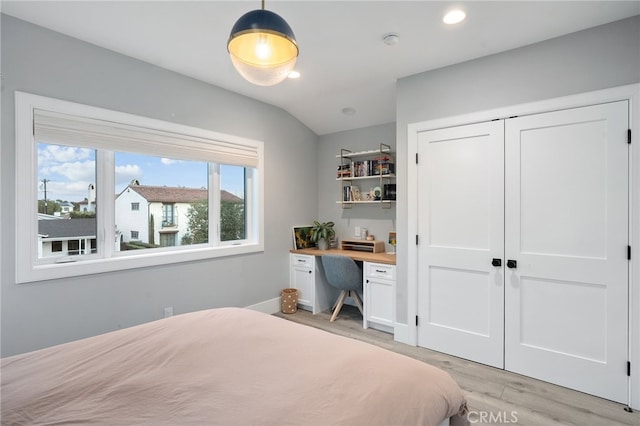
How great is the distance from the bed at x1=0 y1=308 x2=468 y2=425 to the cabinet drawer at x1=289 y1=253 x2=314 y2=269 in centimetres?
243

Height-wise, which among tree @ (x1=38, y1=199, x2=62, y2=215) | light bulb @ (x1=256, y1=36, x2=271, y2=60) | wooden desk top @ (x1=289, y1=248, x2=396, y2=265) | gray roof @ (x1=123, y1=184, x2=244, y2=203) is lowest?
wooden desk top @ (x1=289, y1=248, x2=396, y2=265)

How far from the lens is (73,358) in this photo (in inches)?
54.1

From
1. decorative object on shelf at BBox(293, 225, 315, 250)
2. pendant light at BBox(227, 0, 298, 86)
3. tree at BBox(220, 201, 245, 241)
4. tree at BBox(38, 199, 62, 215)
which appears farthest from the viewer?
decorative object on shelf at BBox(293, 225, 315, 250)

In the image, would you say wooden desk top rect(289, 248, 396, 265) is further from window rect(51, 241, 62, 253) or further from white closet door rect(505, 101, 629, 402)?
window rect(51, 241, 62, 253)

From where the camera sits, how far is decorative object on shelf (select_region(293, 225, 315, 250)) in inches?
170

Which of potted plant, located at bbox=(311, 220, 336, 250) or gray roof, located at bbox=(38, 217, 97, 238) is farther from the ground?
gray roof, located at bbox=(38, 217, 97, 238)

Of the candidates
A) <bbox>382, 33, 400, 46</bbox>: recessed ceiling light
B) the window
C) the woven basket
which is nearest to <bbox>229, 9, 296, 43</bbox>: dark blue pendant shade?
<bbox>382, 33, 400, 46</bbox>: recessed ceiling light

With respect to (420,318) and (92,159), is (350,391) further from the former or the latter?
(92,159)

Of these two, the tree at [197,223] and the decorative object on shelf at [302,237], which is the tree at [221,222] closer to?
the tree at [197,223]

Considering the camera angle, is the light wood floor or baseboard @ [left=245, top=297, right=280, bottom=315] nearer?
the light wood floor

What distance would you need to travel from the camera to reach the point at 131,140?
2.73 metres

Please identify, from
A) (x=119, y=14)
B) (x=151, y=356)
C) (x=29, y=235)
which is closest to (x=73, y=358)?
(x=151, y=356)

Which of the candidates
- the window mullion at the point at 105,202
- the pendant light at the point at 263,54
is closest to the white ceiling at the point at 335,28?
the pendant light at the point at 263,54

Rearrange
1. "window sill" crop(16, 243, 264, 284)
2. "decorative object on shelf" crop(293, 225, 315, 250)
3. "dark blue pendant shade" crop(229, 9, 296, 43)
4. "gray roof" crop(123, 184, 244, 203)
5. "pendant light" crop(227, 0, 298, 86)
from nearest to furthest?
"dark blue pendant shade" crop(229, 9, 296, 43) < "pendant light" crop(227, 0, 298, 86) < "window sill" crop(16, 243, 264, 284) < "gray roof" crop(123, 184, 244, 203) < "decorative object on shelf" crop(293, 225, 315, 250)
